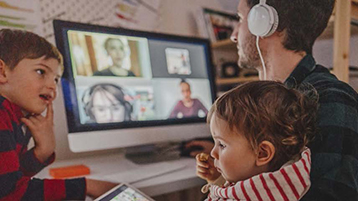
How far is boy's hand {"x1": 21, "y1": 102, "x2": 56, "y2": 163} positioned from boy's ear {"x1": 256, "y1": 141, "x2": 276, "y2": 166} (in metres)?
0.56

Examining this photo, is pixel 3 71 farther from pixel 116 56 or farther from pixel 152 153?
pixel 152 153

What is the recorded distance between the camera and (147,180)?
885 millimetres

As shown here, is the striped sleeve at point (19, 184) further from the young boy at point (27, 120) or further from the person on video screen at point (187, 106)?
the person on video screen at point (187, 106)

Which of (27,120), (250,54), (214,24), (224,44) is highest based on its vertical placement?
(214,24)

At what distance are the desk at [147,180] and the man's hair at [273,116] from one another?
1.10ft

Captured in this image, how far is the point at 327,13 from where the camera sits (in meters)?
0.89

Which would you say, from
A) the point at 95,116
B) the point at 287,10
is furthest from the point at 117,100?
the point at 287,10

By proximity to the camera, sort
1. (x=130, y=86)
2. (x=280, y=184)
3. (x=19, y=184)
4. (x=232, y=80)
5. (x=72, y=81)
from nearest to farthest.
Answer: (x=280, y=184) < (x=19, y=184) < (x=72, y=81) < (x=130, y=86) < (x=232, y=80)

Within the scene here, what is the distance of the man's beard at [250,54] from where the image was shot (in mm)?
910

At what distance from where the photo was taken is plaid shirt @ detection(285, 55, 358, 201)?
60cm

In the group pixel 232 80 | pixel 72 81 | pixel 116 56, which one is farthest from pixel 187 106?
pixel 232 80

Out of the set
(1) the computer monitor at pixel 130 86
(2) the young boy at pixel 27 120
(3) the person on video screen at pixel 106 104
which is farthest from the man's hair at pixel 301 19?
(2) the young boy at pixel 27 120

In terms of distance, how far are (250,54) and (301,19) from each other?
0.16 m

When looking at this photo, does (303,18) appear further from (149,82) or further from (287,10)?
(149,82)
